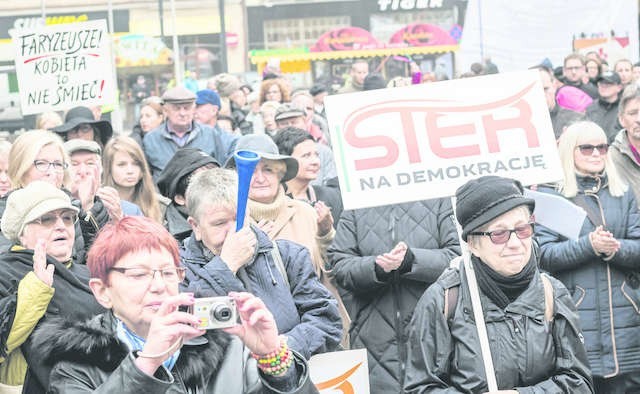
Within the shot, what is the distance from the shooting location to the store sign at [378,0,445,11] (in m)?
33.0

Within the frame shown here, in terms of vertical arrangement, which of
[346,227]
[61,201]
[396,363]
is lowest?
[396,363]

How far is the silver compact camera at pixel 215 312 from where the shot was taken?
3.42 meters

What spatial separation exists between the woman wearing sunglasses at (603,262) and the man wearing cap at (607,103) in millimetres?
5702

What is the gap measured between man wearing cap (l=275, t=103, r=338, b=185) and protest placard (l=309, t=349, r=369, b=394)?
12.6ft

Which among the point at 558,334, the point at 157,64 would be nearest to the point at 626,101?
the point at 558,334

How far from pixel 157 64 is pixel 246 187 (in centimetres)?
2427

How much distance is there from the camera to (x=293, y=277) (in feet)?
17.4

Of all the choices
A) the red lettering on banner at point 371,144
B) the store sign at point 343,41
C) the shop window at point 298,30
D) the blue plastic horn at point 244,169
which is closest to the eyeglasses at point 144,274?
the blue plastic horn at point 244,169

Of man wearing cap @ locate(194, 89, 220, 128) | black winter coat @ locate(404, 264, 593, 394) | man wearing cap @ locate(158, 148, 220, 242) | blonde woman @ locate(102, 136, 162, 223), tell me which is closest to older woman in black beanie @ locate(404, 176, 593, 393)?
black winter coat @ locate(404, 264, 593, 394)

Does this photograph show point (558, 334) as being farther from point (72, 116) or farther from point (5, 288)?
point (72, 116)

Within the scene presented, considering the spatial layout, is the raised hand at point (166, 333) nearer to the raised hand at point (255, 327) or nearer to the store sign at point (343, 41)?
the raised hand at point (255, 327)

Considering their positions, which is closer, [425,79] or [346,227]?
[346,227]

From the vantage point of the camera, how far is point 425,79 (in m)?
16.6

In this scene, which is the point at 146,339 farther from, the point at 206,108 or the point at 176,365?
the point at 206,108
